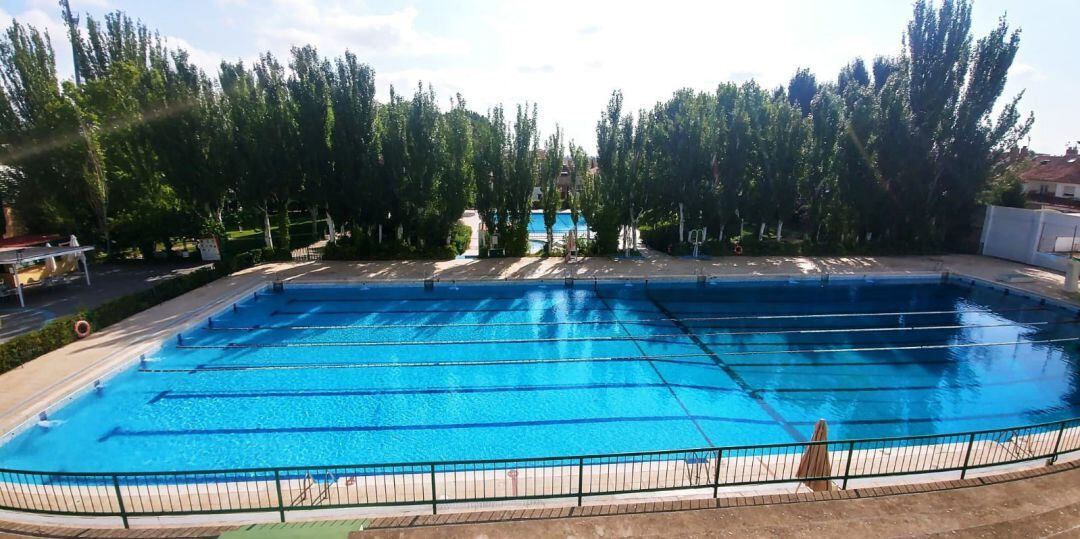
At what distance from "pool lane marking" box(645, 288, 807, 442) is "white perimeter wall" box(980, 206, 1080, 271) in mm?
18353

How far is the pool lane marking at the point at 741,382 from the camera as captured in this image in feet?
34.9

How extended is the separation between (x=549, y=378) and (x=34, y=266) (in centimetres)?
1891

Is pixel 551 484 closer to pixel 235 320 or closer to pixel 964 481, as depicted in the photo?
pixel 964 481

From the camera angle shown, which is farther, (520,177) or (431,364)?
(520,177)

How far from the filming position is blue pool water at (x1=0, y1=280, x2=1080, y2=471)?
1027 cm

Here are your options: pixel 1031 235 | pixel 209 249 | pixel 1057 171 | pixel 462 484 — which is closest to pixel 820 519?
pixel 462 484

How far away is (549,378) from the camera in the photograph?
43.3ft

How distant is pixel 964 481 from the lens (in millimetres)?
7055

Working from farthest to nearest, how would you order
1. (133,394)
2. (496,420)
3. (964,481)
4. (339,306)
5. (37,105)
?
(37,105) < (339,306) < (133,394) < (496,420) < (964,481)

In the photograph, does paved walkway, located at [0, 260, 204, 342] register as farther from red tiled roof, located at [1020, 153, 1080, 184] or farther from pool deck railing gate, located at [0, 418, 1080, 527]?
red tiled roof, located at [1020, 153, 1080, 184]

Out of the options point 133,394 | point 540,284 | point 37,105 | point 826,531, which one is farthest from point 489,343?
point 37,105

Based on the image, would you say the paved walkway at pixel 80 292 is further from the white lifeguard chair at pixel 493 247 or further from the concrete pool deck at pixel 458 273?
the white lifeguard chair at pixel 493 247

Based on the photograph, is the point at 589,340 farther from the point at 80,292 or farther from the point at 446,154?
the point at 80,292

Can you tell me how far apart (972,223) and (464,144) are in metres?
26.1
